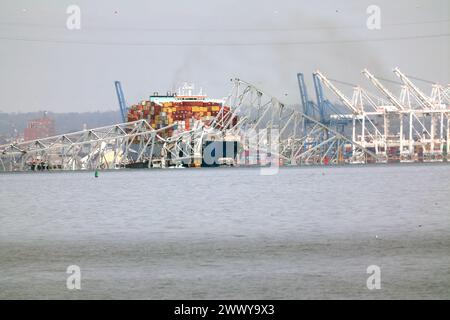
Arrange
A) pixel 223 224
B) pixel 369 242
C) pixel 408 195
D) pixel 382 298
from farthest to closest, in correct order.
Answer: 1. pixel 408 195
2. pixel 223 224
3. pixel 369 242
4. pixel 382 298

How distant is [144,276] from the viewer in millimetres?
27172

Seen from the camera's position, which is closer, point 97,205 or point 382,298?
point 382,298

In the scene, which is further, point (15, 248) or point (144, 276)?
point (15, 248)

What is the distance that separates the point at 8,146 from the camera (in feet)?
607

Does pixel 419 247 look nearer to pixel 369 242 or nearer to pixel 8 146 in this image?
pixel 369 242

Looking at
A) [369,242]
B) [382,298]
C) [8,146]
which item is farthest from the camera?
[8,146]

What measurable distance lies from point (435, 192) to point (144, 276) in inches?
2008

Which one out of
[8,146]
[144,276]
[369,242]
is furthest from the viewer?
[8,146]
